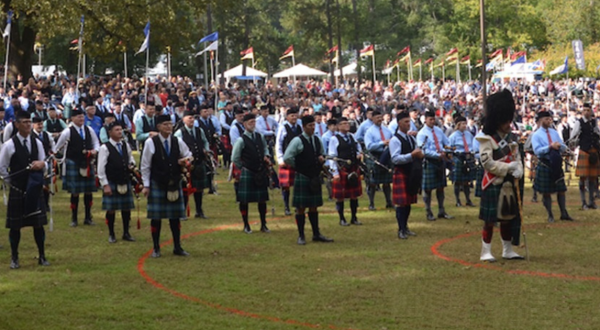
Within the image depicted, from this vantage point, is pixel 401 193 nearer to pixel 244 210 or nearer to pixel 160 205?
pixel 244 210

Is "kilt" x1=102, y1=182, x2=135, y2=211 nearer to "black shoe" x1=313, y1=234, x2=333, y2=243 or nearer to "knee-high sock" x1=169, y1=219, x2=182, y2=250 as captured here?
"knee-high sock" x1=169, y1=219, x2=182, y2=250

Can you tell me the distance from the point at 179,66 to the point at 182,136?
40.3 metres

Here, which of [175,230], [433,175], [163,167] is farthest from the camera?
[433,175]

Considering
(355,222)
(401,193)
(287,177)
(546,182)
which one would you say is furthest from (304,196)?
(546,182)

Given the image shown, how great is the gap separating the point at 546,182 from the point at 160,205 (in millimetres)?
6135

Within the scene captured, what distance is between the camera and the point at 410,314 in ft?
26.0

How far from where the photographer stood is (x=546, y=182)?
536 inches

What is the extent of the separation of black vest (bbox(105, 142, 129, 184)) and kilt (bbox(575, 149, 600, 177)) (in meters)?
7.66

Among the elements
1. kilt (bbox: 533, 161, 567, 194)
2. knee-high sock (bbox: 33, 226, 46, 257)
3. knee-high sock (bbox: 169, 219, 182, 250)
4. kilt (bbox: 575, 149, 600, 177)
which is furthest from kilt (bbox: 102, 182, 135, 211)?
kilt (bbox: 575, 149, 600, 177)

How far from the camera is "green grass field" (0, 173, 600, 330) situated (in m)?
7.76

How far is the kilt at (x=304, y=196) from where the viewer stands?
1186cm

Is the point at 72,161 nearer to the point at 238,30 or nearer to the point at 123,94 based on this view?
the point at 123,94

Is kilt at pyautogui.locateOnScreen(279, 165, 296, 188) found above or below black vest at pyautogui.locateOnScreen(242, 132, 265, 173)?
below

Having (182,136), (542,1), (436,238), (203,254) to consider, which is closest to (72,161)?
(182,136)
